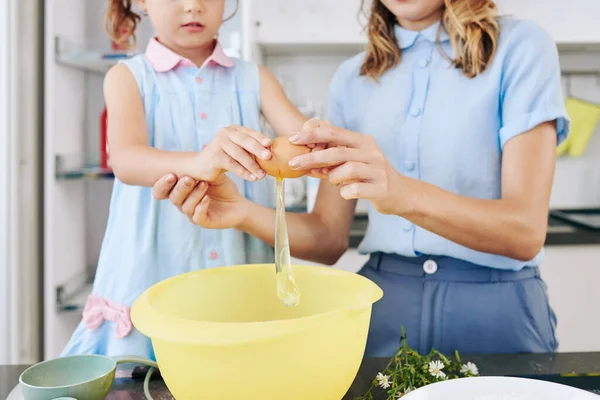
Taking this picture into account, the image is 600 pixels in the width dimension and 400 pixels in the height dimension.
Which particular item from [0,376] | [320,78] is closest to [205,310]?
[0,376]

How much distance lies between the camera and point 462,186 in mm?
1096

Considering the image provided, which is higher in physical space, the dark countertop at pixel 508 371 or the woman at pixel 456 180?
the woman at pixel 456 180

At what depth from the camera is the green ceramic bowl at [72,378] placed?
23.4 inches

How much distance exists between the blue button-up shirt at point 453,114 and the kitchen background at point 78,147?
80 centimetres

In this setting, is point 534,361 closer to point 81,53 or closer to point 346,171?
point 346,171

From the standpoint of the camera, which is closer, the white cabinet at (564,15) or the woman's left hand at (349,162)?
the woman's left hand at (349,162)

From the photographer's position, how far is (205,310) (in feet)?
2.47

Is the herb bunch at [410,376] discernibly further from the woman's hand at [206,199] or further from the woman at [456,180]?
the woman's hand at [206,199]

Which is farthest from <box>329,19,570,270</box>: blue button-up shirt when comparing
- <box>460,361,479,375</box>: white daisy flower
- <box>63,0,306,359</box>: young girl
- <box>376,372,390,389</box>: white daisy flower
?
<box>376,372,390,389</box>: white daisy flower

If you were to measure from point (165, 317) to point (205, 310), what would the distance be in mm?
186

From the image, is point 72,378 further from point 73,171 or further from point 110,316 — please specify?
point 73,171

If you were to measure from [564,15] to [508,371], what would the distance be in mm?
1717

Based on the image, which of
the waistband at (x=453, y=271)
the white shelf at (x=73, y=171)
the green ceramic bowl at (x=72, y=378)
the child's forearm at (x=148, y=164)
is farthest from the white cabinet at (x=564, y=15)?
the green ceramic bowl at (x=72, y=378)

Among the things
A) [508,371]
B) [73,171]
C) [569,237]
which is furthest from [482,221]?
[73,171]
